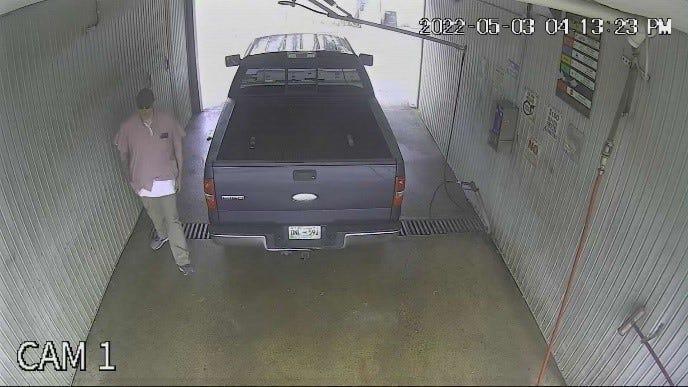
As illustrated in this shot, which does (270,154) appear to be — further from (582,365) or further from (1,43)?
(582,365)

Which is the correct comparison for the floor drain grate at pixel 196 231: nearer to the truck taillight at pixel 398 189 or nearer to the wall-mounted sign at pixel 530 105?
the truck taillight at pixel 398 189

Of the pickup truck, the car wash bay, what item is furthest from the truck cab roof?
the car wash bay

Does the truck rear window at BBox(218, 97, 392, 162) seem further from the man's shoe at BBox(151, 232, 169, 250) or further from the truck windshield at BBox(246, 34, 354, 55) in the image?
the truck windshield at BBox(246, 34, 354, 55)

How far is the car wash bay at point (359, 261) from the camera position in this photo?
11.0 ft

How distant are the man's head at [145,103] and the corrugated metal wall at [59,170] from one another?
0.57 metres

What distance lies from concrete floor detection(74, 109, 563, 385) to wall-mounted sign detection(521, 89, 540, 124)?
1.44 metres

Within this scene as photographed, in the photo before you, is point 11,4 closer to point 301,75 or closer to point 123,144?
point 123,144

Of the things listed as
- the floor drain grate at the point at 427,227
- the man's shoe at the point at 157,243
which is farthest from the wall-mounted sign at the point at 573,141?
the man's shoe at the point at 157,243

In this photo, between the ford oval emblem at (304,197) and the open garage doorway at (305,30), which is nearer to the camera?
the ford oval emblem at (304,197)

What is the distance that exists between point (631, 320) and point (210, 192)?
327cm

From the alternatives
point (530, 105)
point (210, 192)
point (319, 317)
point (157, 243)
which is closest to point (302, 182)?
point (210, 192)

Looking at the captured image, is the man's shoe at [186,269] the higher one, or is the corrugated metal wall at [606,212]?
the corrugated metal wall at [606,212]

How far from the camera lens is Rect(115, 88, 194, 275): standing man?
4648 millimetres

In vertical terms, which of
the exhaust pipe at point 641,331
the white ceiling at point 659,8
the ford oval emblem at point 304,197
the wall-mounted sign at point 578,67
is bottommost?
the exhaust pipe at point 641,331
